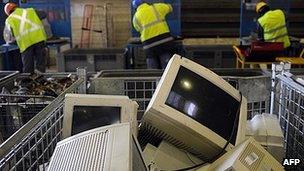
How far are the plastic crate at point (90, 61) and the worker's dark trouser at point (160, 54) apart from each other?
2.25 ft

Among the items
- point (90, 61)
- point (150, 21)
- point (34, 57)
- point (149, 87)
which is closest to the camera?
point (149, 87)

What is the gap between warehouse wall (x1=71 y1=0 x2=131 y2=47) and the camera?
23.1 ft

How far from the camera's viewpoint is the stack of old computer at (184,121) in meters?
1.37

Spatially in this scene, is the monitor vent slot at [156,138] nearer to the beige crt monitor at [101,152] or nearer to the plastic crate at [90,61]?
the beige crt monitor at [101,152]

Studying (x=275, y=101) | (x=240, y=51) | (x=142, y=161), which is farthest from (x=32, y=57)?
(x=142, y=161)

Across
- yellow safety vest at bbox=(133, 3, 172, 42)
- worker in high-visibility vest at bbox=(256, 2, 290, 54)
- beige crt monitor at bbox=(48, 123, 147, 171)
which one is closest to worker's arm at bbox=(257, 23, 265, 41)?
worker in high-visibility vest at bbox=(256, 2, 290, 54)

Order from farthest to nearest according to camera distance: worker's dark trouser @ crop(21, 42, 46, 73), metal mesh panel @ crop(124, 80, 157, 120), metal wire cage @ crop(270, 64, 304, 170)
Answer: worker's dark trouser @ crop(21, 42, 46, 73), metal mesh panel @ crop(124, 80, 157, 120), metal wire cage @ crop(270, 64, 304, 170)

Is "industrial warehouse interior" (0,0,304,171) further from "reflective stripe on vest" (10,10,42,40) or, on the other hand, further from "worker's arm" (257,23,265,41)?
"worker's arm" (257,23,265,41)

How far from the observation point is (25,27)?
502 cm

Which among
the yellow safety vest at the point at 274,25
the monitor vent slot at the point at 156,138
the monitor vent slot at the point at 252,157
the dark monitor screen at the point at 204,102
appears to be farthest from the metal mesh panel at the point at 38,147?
the yellow safety vest at the point at 274,25

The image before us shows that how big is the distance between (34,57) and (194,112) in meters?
4.29

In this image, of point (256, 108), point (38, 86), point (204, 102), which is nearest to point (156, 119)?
point (204, 102)

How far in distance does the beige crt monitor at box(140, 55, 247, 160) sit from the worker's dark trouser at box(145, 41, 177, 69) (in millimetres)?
3187

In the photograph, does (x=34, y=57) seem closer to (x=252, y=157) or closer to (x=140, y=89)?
(x=140, y=89)
